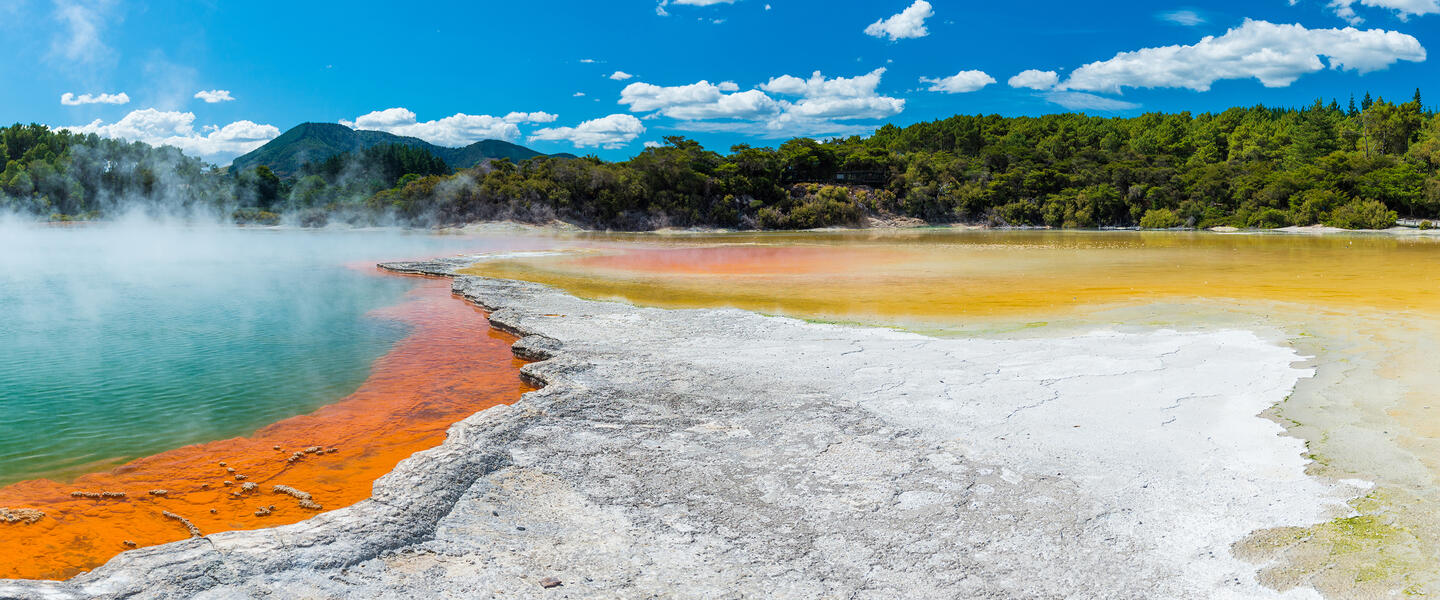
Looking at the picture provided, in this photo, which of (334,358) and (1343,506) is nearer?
(1343,506)

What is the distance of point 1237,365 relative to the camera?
7906 mm

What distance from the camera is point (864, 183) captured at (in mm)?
79500

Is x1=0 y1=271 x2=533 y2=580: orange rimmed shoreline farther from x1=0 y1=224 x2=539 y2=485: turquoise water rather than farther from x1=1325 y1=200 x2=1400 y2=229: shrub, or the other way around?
x1=1325 y1=200 x2=1400 y2=229: shrub

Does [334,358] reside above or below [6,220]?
below

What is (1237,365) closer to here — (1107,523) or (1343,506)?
(1343,506)

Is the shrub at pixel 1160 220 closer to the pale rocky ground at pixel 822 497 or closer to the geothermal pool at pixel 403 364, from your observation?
the geothermal pool at pixel 403 364

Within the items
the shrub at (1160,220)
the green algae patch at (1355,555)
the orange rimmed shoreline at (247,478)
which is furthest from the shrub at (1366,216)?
the orange rimmed shoreline at (247,478)

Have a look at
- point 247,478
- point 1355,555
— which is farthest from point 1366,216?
point 247,478

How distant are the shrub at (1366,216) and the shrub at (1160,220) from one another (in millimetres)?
10714

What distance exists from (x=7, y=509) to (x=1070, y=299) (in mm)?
14340

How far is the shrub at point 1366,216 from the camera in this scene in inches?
1919

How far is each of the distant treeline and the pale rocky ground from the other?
55.5 metres

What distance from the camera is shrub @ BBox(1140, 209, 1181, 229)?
60281mm

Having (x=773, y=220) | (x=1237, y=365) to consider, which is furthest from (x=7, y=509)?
(x=773, y=220)
